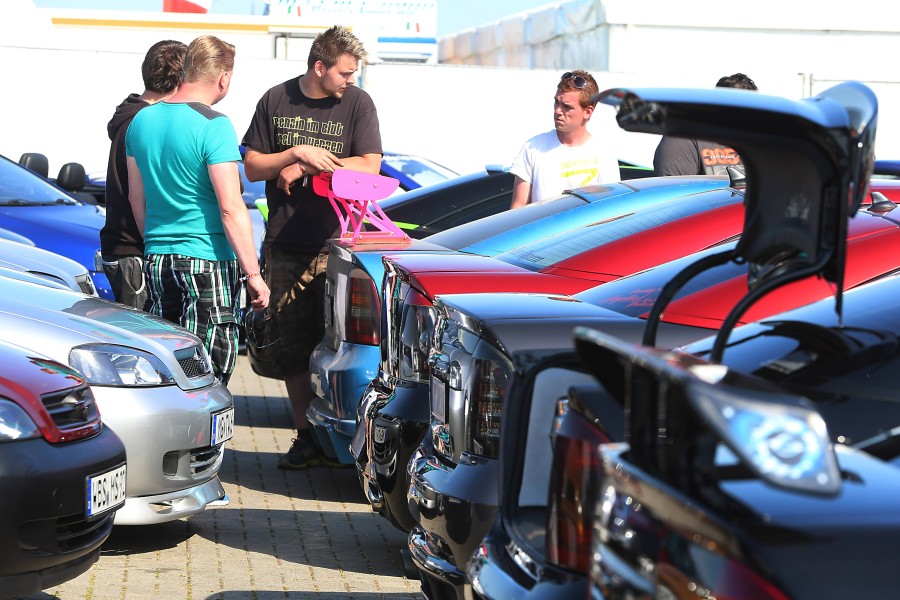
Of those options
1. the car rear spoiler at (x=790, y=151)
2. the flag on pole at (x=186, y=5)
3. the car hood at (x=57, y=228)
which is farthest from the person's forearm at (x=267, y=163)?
the flag on pole at (x=186, y=5)

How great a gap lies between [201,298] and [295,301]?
0.80 metres

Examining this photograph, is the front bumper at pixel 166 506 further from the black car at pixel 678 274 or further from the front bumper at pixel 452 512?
the black car at pixel 678 274

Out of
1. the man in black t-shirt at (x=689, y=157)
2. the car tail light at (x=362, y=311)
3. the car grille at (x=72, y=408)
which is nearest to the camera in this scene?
the car grille at (x=72, y=408)

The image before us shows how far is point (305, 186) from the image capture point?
21.7 ft

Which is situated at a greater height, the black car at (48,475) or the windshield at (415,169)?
the windshield at (415,169)

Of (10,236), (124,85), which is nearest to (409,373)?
(10,236)

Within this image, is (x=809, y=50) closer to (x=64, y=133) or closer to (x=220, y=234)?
(x=64, y=133)

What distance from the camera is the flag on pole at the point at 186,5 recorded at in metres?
26.4

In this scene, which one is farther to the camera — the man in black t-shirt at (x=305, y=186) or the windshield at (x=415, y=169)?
the windshield at (x=415, y=169)

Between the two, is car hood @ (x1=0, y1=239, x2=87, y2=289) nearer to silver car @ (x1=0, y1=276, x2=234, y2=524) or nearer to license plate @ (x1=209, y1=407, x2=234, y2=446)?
silver car @ (x1=0, y1=276, x2=234, y2=524)

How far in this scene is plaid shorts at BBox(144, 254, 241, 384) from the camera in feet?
19.4

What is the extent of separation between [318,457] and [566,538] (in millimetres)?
4244

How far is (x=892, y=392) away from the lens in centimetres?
239

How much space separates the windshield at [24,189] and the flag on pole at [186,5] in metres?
16.8
